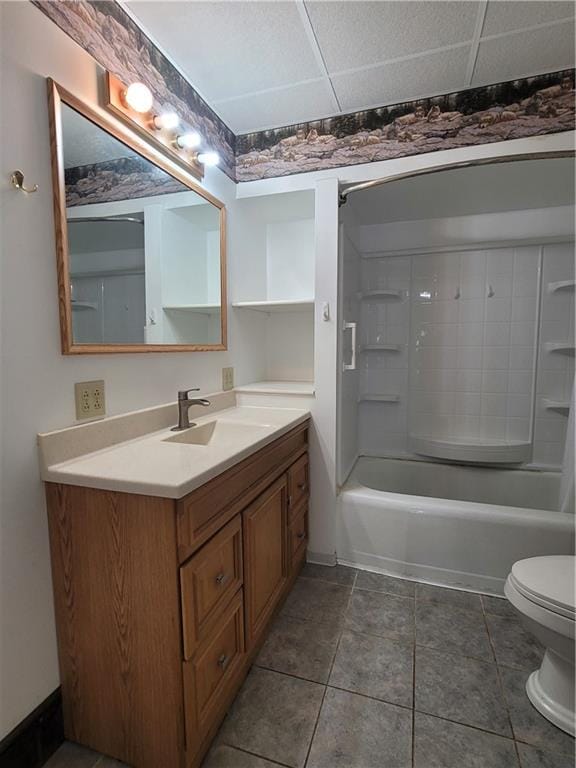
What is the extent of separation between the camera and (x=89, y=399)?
1253mm

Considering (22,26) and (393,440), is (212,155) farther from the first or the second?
(393,440)

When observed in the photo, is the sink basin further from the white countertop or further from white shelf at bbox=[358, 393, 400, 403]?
white shelf at bbox=[358, 393, 400, 403]

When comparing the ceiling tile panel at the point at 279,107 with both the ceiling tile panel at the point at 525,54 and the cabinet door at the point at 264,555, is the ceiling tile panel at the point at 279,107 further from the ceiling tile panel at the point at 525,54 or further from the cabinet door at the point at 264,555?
the cabinet door at the point at 264,555

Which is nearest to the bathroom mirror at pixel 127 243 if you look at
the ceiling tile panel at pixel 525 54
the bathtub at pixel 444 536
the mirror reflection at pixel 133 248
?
the mirror reflection at pixel 133 248

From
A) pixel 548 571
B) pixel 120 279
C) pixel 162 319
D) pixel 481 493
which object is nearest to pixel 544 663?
pixel 548 571

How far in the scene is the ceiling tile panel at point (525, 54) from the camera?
148 centimetres

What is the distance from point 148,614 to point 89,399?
685 millimetres

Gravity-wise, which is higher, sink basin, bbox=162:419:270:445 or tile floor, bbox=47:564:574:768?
sink basin, bbox=162:419:270:445

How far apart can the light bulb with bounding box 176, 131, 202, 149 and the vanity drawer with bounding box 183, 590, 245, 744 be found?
183 centimetres

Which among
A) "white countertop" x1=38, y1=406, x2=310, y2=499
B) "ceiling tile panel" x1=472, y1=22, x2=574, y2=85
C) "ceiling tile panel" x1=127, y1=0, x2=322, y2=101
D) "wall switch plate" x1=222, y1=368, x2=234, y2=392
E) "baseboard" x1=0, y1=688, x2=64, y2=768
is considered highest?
"ceiling tile panel" x1=472, y1=22, x2=574, y2=85

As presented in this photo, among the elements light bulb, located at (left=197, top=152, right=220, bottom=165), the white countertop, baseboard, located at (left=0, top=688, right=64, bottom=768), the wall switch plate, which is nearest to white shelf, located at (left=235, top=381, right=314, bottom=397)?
the wall switch plate

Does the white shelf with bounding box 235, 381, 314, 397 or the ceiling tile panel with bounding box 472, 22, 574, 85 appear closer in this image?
the ceiling tile panel with bounding box 472, 22, 574, 85

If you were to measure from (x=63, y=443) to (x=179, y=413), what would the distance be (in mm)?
514

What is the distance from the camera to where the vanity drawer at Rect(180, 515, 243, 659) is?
3.31 feet
